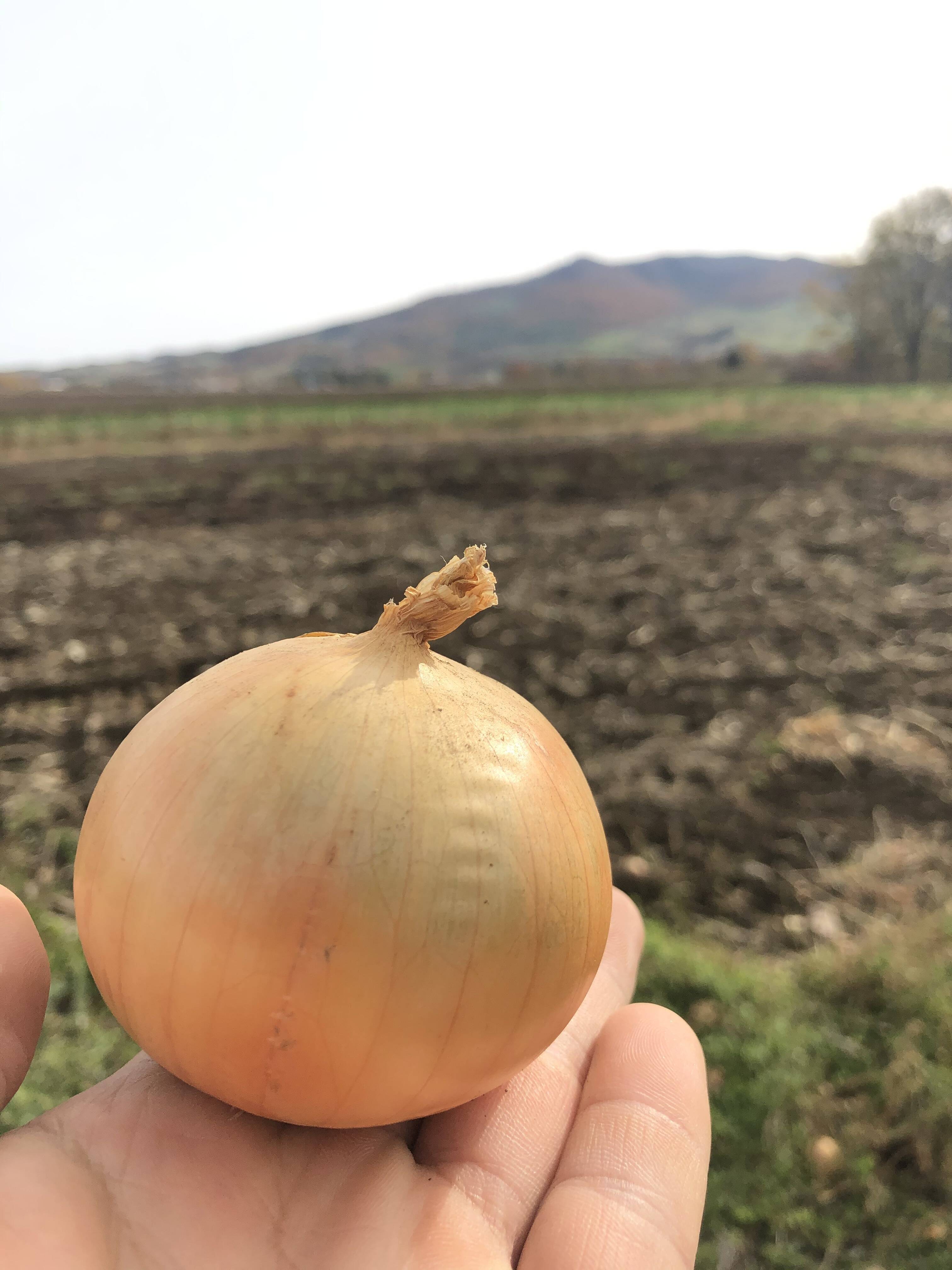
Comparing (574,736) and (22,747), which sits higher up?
(22,747)

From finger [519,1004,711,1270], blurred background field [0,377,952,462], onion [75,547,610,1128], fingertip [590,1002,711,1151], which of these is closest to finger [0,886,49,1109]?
onion [75,547,610,1128]

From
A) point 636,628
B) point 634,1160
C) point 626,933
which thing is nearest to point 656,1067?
point 634,1160

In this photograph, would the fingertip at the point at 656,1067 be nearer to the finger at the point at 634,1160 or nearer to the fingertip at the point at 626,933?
the finger at the point at 634,1160

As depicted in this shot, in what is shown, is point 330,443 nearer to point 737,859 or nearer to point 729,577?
point 729,577

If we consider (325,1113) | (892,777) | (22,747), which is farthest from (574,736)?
(325,1113)

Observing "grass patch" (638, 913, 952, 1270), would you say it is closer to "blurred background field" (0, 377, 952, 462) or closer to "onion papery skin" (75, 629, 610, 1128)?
"onion papery skin" (75, 629, 610, 1128)

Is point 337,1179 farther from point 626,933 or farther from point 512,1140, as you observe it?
point 626,933
